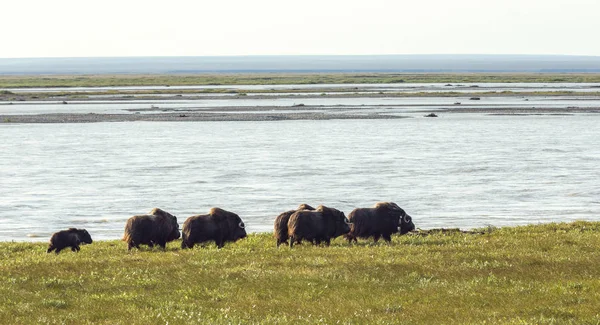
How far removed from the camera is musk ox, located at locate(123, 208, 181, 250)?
24.4 m

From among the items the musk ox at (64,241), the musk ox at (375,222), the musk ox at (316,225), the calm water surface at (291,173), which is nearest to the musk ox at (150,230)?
the musk ox at (64,241)

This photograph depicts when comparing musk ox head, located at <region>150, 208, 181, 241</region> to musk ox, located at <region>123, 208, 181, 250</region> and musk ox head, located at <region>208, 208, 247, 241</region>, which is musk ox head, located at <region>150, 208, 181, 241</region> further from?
musk ox head, located at <region>208, 208, 247, 241</region>

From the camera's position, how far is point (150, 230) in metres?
24.5

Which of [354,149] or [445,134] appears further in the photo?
[445,134]

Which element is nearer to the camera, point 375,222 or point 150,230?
point 150,230

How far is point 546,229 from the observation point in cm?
2825

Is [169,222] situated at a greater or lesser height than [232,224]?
greater

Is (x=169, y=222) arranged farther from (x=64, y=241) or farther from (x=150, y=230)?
(x=64, y=241)

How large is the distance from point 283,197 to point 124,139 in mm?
35301

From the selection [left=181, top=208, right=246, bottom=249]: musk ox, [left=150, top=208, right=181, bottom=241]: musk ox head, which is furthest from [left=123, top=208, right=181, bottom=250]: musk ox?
[left=181, top=208, right=246, bottom=249]: musk ox

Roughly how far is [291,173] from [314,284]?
29.8 m

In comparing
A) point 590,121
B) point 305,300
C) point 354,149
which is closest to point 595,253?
point 305,300

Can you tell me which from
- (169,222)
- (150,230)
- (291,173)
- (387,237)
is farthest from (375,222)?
(291,173)

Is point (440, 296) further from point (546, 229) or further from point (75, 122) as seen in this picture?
point (75, 122)
